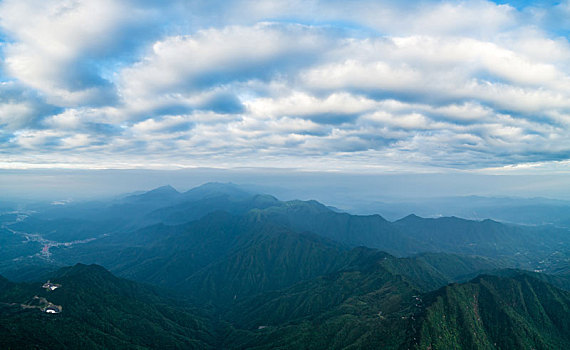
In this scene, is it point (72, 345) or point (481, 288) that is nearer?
point (72, 345)

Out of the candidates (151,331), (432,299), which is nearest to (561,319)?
(432,299)

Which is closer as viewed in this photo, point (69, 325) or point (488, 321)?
point (69, 325)

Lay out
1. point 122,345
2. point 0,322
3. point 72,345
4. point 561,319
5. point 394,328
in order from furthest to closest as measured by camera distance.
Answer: point 561,319, point 122,345, point 394,328, point 72,345, point 0,322

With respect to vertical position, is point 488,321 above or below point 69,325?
below

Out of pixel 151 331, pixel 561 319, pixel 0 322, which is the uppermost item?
pixel 0 322

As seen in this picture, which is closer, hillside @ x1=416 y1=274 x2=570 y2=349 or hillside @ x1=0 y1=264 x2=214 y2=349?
hillside @ x1=0 y1=264 x2=214 y2=349

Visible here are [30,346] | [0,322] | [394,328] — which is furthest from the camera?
[394,328]

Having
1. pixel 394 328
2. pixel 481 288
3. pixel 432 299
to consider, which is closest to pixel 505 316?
pixel 481 288

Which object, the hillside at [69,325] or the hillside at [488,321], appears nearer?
the hillside at [69,325]

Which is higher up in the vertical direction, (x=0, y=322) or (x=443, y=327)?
(x=0, y=322)

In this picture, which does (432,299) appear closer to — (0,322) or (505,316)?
(505,316)
